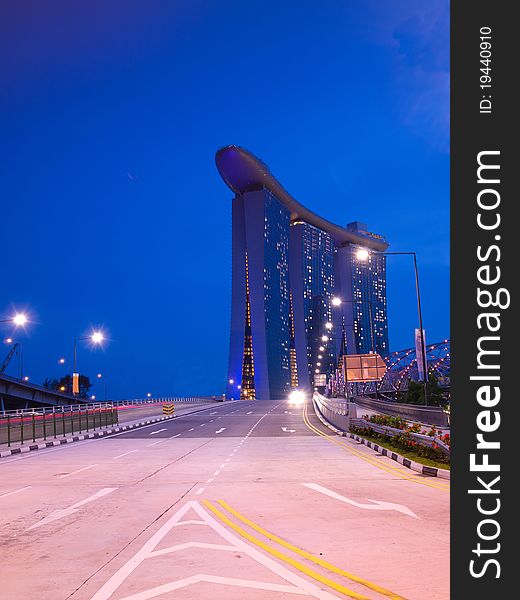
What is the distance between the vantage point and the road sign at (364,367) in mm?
63719

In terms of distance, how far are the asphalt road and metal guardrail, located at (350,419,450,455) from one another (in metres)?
1.73

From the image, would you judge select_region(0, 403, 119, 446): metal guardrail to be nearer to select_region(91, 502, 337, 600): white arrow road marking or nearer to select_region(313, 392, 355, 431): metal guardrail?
select_region(313, 392, 355, 431): metal guardrail

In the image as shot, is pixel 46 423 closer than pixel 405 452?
No

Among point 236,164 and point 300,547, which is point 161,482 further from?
point 236,164

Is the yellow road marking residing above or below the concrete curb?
above

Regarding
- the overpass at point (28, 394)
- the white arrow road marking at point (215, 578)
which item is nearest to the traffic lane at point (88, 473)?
the white arrow road marking at point (215, 578)

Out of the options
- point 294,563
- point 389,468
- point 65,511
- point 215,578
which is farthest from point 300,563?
point 389,468

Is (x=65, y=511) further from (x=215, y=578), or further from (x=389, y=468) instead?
(x=389, y=468)

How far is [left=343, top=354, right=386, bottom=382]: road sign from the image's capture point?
6372cm

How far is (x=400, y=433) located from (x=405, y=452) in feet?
5.41

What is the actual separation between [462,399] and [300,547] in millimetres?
4744

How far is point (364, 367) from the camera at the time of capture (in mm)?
64000

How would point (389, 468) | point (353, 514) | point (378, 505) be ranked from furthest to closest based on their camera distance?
point (389, 468), point (378, 505), point (353, 514)

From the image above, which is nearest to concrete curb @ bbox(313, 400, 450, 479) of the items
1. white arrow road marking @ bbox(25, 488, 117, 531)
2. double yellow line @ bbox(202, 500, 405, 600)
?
double yellow line @ bbox(202, 500, 405, 600)
